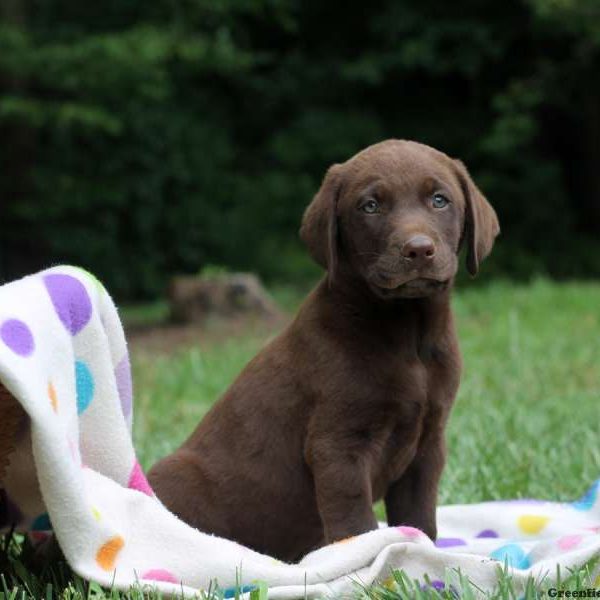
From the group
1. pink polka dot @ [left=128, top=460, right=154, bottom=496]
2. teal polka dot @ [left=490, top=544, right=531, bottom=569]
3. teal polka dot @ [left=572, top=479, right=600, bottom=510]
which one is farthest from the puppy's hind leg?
teal polka dot @ [left=572, top=479, right=600, bottom=510]

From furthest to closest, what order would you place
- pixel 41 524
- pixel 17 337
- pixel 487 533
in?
pixel 487 533 < pixel 41 524 < pixel 17 337

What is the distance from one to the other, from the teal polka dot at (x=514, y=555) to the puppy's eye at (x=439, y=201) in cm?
94

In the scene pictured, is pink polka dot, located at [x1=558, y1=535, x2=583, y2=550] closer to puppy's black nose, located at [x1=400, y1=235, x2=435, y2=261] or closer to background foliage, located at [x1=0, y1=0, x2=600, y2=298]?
puppy's black nose, located at [x1=400, y1=235, x2=435, y2=261]

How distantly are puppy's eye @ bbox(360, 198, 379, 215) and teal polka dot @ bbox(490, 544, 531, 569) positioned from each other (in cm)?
98

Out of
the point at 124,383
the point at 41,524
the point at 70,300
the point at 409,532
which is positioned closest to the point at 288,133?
the point at 41,524

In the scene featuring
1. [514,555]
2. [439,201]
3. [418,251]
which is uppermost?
[439,201]

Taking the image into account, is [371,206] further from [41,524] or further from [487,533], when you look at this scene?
[41,524]

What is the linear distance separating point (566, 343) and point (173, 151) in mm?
Answer: 8492

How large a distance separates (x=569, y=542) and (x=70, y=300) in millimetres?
1449

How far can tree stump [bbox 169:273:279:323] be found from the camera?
10180 mm

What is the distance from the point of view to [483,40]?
1470 centimetres

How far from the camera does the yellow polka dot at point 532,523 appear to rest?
3441mm

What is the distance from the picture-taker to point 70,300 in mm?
2732

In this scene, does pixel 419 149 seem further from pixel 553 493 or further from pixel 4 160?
pixel 4 160
